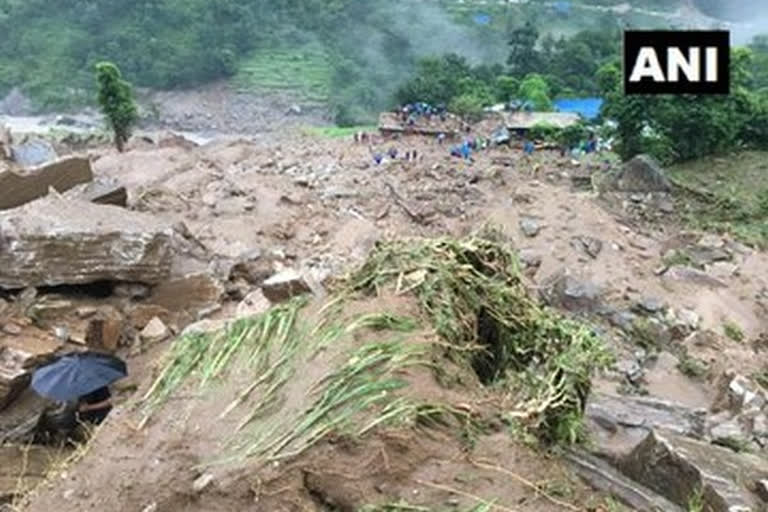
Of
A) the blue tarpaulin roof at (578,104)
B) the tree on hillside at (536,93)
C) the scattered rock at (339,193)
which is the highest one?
the scattered rock at (339,193)

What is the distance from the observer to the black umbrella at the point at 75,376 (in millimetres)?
5859

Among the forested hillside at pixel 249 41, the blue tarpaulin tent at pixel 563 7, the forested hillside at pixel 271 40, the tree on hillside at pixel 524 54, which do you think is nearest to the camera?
the tree on hillside at pixel 524 54

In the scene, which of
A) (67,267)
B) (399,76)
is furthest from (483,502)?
(399,76)

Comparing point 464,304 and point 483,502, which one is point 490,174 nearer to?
point 464,304

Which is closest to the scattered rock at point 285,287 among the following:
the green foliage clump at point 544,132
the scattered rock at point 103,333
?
the scattered rock at point 103,333

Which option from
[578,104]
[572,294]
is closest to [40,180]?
[572,294]

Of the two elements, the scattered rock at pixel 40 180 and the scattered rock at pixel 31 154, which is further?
the scattered rock at pixel 31 154

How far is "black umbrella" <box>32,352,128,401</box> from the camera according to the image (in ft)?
19.2

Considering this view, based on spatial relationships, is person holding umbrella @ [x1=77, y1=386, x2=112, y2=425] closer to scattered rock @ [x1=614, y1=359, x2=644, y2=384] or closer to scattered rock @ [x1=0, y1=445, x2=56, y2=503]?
scattered rock @ [x1=0, y1=445, x2=56, y2=503]

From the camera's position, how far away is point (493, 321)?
3752 mm

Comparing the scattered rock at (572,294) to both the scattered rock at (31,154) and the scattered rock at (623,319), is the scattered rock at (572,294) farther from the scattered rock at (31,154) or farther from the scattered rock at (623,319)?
the scattered rock at (31,154)

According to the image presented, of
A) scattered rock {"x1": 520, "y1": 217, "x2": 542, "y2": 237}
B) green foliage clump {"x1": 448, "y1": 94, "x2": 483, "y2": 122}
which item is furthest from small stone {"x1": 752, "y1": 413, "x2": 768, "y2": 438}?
green foliage clump {"x1": 448, "y1": 94, "x2": 483, "y2": 122}

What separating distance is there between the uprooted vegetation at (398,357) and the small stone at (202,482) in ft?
0.26

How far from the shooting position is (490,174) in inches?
635
